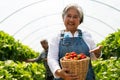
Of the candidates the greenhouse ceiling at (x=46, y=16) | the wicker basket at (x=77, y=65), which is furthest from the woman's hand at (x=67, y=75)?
the greenhouse ceiling at (x=46, y=16)

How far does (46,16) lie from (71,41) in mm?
13028

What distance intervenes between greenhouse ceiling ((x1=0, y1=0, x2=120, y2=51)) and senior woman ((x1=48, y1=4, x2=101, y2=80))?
9916 mm

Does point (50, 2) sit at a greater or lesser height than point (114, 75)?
greater

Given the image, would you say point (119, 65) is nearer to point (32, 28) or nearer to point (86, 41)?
point (86, 41)

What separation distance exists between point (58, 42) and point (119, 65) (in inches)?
90.6

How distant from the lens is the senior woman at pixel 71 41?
4.05m

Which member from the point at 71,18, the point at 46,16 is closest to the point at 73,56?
the point at 71,18

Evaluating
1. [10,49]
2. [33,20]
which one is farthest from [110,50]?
[33,20]

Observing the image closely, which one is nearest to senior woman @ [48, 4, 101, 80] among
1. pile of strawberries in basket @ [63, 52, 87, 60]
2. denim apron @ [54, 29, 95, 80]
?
denim apron @ [54, 29, 95, 80]

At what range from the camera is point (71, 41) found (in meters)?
4.15

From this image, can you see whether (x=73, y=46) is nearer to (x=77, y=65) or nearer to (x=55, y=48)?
(x=55, y=48)

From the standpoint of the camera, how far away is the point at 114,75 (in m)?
5.76

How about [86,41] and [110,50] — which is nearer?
[86,41]

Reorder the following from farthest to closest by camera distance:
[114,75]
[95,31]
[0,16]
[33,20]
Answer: [95,31], [33,20], [0,16], [114,75]
